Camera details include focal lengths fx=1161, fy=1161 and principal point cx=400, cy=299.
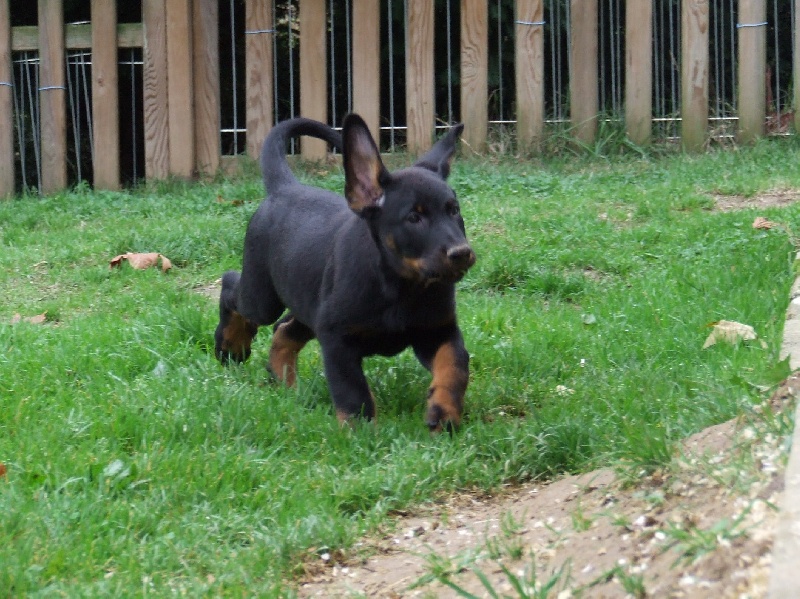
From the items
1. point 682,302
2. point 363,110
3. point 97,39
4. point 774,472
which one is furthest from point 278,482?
point 97,39

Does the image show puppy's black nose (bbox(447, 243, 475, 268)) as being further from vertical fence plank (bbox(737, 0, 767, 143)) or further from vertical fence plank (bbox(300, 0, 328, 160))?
vertical fence plank (bbox(737, 0, 767, 143))

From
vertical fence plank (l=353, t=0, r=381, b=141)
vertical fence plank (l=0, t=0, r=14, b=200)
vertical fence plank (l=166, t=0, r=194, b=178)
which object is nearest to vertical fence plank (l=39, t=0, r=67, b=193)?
vertical fence plank (l=0, t=0, r=14, b=200)

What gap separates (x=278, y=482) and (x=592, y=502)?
1.14 m

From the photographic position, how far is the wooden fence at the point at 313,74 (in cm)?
959

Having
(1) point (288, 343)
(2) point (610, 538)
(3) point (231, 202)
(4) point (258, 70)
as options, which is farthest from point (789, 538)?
(4) point (258, 70)

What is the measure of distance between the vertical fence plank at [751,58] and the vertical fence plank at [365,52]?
301 centimetres

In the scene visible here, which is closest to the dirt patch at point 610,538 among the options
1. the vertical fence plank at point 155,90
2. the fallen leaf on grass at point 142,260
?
the fallen leaf on grass at point 142,260

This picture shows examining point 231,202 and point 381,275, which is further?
point 231,202

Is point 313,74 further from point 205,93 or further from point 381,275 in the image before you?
point 381,275

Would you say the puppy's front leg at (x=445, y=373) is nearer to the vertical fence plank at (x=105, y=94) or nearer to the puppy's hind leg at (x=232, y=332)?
the puppy's hind leg at (x=232, y=332)

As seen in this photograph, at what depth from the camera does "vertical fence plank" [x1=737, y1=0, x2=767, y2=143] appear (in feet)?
31.0

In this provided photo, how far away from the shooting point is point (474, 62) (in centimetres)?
984

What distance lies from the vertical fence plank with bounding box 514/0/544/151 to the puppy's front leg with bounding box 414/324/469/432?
555cm

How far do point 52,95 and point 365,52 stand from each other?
2812 millimetres
